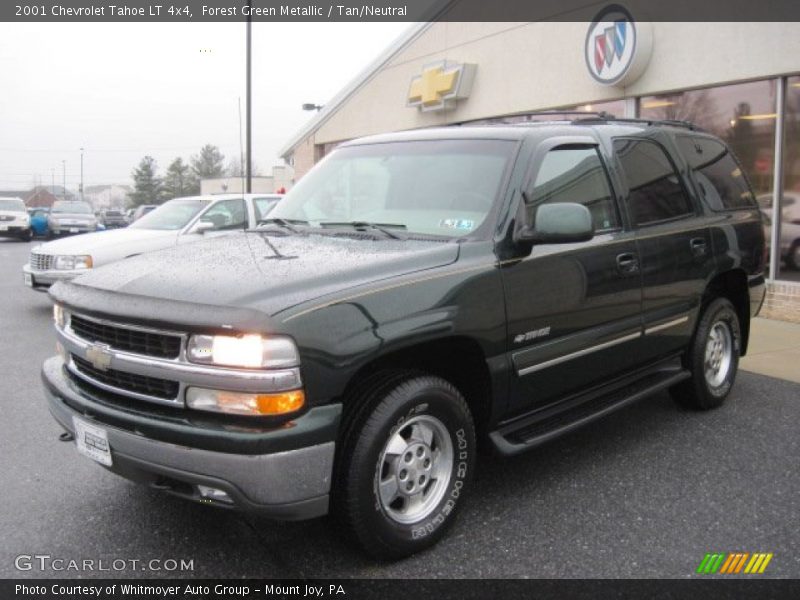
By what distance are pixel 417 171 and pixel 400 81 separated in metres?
12.4

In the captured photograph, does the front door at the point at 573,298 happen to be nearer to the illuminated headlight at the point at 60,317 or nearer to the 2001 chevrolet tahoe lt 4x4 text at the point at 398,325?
the 2001 chevrolet tahoe lt 4x4 text at the point at 398,325

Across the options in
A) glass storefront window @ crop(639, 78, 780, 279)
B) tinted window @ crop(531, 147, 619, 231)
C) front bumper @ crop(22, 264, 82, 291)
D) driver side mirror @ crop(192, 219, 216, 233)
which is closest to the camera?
tinted window @ crop(531, 147, 619, 231)

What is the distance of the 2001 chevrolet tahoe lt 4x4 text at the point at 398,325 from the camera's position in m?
2.64

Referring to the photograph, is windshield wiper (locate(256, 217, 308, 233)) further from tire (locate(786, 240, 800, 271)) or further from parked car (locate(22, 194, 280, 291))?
tire (locate(786, 240, 800, 271))

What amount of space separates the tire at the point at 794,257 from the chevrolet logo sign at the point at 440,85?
667cm

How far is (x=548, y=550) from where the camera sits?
10.4 feet

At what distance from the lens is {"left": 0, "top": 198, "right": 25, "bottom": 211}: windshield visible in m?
26.5

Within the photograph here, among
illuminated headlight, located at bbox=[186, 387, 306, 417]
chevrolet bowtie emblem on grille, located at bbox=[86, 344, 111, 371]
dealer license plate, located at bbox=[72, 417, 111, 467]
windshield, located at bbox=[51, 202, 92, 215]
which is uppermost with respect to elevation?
windshield, located at bbox=[51, 202, 92, 215]

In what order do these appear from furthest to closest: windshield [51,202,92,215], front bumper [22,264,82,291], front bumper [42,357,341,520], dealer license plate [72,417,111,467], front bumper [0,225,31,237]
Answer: windshield [51,202,92,215], front bumper [0,225,31,237], front bumper [22,264,82,291], dealer license plate [72,417,111,467], front bumper [42,357,341,520]

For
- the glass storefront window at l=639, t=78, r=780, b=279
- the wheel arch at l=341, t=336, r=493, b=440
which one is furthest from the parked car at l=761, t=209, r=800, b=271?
the wheel arch at l=341, t=336, r=493, b=440

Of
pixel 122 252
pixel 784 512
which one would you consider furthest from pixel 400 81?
pixel 784 512

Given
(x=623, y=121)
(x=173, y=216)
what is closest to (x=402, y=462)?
(x=623, y=121)

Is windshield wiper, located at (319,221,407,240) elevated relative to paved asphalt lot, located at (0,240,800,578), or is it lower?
elevated

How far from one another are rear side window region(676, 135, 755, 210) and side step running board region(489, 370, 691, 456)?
4.64ft
